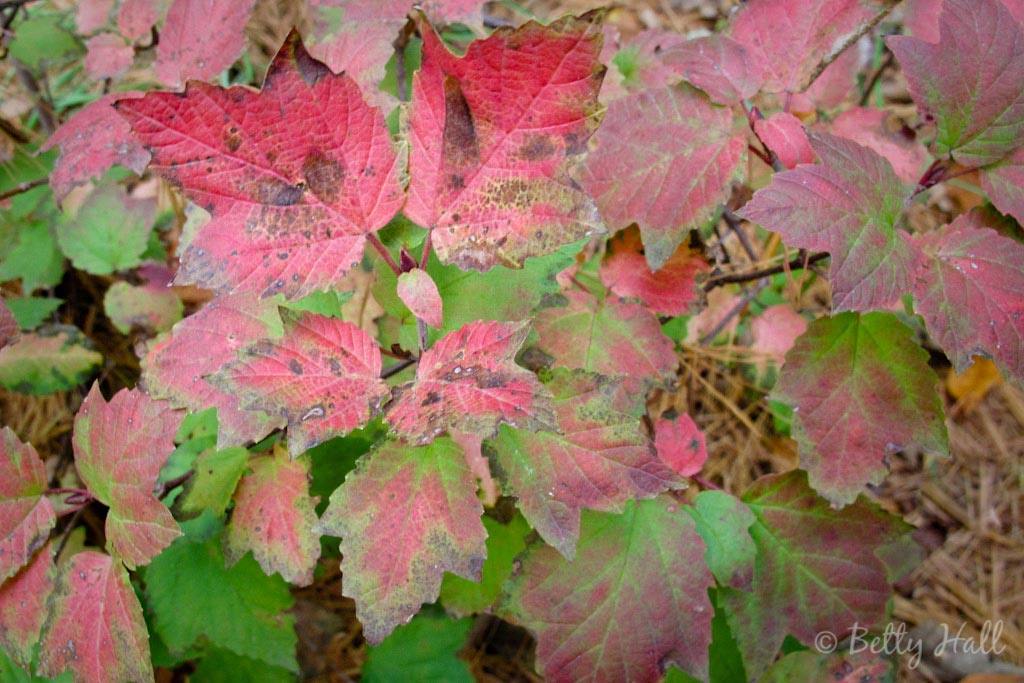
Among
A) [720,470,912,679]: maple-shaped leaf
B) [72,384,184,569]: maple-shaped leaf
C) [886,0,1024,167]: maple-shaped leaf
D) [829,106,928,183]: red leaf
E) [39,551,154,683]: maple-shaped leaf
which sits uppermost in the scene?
[886,0,1024,167]: maple-shaped leaf

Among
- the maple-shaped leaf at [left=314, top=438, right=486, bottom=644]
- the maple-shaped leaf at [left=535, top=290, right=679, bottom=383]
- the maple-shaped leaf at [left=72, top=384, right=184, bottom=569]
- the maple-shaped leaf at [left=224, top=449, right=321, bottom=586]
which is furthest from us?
the maple-shaped leaf at [left=535, top=290, right=679, bottom=383]

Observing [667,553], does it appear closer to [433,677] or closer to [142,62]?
[433,677]

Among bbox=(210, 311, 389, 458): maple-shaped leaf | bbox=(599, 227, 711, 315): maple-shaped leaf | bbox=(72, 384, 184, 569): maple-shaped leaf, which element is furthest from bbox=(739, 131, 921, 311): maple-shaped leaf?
bbox=(72, 384, 184, 569): maple-shaped leaf

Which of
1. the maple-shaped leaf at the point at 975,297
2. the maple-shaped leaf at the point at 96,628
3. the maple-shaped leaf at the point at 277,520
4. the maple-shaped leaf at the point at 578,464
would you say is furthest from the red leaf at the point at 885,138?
the maple-shaped leaf at the point at 96,628

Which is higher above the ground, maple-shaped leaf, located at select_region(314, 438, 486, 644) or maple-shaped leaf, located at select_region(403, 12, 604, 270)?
maple-shaped leaf, located at select_region(403, 12, 604, 270)

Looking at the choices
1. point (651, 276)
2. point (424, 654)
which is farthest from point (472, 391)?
point (424, 654)

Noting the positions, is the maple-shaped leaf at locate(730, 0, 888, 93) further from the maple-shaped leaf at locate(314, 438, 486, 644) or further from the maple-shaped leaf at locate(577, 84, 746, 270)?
the maple-shaped leaf at locate(314, 438, 486, 644)

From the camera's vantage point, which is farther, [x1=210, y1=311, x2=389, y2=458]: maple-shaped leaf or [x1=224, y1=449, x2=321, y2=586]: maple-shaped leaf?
[x1=224, y1=449, x2=321, y2=586]: maple-shaped leaf

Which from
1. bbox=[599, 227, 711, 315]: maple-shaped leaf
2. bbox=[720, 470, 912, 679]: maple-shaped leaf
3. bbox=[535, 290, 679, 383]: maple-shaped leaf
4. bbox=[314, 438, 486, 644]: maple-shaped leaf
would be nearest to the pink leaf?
bbox=[314, 438, 486, 644]: maple-shaped leaf

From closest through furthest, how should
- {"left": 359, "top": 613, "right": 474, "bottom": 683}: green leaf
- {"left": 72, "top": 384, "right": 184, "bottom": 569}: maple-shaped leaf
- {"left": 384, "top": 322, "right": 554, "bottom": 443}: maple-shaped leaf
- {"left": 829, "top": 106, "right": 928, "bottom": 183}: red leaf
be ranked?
{"left": 384, "top": 322, "right": 554, "bottom": 443}: maple-shaped leaf → {"left": 72, "top": 384, "right": 184, "bottom": 569}: maple-shaped leaf → {"left": 829, "top": 106, "right": 928, "bottom": 183}: red leaf → {"left": 359, "top": 613, "right": 474, "bottom": 683}: green leaf
